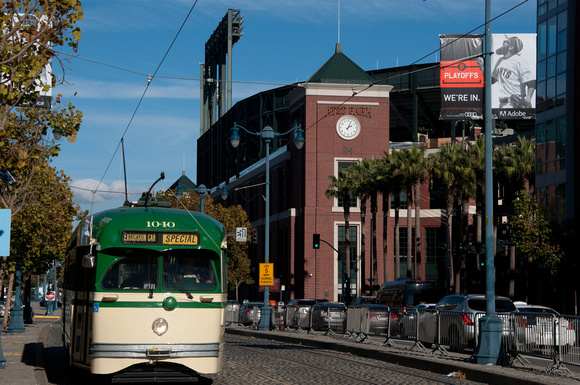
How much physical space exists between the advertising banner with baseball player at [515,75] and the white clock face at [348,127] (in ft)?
53.0

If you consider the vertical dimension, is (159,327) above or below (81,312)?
below

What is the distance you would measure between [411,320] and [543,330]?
21.9ft

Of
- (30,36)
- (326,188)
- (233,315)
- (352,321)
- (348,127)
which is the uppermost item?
(348,127)

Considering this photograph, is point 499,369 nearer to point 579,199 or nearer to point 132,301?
point 132,301

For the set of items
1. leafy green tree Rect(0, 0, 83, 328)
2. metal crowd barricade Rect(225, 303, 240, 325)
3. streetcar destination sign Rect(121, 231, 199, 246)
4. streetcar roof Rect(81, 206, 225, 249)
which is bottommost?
metal crowd barricade Rect(225, 303, 240, 325)

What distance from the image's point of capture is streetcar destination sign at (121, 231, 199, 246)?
13750 mm

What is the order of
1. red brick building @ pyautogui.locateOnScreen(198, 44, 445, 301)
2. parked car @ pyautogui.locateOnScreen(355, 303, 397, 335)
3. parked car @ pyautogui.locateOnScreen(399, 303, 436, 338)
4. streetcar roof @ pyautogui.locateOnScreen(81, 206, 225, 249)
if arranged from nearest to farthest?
streetcar roof @ pyautogui.locateOnScreen(81, 206, 225, 249) < parked car @ pyautogui.locateOnScreen(399, 303, 436, 338) < parked car @ pyautogui.locateOnScreen(355, 303, 397, 335) < red brick building @ pyautogui.locateOnScreen(198, 44, 445, 301)

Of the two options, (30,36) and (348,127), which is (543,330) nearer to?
(30,36)

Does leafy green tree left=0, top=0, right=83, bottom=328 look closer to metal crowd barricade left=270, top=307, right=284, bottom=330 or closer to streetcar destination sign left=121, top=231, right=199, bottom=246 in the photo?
streetcar destination sign left=121, top=231, right=199, bottom=246

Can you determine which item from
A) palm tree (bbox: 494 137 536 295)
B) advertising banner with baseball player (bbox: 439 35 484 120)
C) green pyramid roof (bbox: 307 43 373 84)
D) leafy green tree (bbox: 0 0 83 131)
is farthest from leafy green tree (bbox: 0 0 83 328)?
green pyramid roof (bbox: 307 43 373 84)

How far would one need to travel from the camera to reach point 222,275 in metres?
14.2

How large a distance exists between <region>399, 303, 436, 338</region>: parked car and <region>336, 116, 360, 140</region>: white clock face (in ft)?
194

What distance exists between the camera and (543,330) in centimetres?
1694

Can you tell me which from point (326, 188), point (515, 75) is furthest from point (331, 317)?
point (326, 188)
